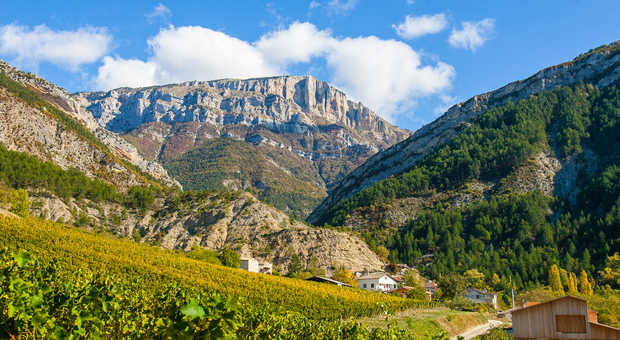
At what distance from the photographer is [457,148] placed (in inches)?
6649

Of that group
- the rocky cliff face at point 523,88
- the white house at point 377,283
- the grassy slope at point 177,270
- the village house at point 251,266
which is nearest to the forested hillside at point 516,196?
the rocky cliff face at point 523,88

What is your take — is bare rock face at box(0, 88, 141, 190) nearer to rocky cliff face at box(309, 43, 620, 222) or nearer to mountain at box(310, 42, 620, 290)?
mountain at box(310, 42, 620, 290)

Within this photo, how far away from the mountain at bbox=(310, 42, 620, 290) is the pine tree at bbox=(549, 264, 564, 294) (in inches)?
157

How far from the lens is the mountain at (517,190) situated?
347ft

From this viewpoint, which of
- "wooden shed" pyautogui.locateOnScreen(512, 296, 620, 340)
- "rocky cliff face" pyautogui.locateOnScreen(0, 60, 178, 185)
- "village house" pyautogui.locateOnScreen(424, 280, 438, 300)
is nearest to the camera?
"wooden shed" pyautogui.locateOnScreen(512, 296, 620, 340)

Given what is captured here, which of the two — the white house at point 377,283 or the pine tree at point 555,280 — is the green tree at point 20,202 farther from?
the pine tree at point 555,280

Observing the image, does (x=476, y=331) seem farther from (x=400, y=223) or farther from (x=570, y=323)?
(x=400, y=223)

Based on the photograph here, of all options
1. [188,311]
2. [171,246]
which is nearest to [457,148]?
[171,246]

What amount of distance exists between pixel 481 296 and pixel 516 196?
2022 inches

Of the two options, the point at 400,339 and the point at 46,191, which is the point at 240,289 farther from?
the point at 46,191

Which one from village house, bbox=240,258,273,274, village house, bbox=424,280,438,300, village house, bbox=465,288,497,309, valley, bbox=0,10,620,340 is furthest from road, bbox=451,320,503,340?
village house, bbox=240,258,273,274

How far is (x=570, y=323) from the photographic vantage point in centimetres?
3806

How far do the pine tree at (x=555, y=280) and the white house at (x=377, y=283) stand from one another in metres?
30.8

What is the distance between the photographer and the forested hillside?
106 meters
